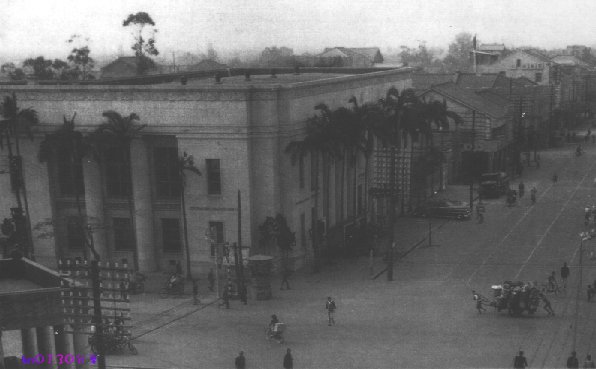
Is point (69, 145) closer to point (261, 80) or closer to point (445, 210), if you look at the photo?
point (261, 80)

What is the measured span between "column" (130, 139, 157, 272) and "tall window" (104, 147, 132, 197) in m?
0.83

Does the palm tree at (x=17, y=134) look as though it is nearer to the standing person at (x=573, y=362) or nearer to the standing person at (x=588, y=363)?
the standing person at (x=573, y=362)

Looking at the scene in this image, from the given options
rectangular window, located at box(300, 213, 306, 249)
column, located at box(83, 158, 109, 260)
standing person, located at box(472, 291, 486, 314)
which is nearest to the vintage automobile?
standing person, located at box(472, 291, 486, 314)

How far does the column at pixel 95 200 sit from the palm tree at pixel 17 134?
11.3 feet

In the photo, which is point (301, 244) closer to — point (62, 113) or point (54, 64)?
point (62, 113)

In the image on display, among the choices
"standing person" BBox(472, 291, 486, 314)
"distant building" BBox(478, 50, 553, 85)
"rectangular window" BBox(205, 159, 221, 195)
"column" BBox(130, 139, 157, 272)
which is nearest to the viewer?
"standing person" BBox(472, 291, 486, 314)

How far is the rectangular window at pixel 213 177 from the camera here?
146 feet

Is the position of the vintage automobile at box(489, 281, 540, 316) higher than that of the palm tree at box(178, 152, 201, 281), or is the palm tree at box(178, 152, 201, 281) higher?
the palm tree at box(178, 152, 201, 281)

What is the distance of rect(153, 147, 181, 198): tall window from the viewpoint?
45531 millimetres

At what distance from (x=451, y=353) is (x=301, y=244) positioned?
662 inches

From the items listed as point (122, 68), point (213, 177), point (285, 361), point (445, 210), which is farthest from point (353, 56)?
point (285, 361)

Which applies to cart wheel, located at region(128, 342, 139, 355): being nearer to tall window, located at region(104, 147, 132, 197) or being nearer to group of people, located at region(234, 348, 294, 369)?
group of people, located at region(234, 348, 294, 369)

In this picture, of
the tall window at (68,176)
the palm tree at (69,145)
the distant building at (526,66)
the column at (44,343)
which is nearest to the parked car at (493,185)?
the tall window at (68,176)

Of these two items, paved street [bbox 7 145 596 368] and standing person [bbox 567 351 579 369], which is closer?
standing person [bbox 567 351 579 369]
